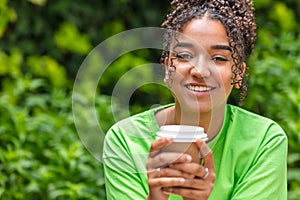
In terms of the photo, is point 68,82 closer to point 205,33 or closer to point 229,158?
point 229,158

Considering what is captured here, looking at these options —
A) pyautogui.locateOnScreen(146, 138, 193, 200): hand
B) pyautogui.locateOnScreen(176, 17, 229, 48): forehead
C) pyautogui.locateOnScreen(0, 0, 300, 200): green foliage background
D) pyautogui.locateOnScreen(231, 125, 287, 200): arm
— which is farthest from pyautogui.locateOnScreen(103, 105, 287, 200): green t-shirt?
pyautogui.locateOnScreen(0, 0, 300, 200): green foliage background

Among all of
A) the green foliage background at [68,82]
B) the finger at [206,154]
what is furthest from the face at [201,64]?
the green foliage background at [68,82]

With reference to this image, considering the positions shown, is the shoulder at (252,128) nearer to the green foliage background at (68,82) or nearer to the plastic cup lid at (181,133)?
the plastic cup lid at (181,133)

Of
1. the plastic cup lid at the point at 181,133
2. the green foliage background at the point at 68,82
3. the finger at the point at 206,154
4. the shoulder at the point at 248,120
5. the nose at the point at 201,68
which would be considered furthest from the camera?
the green foliage background at the point at 68,82

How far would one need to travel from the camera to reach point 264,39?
627 centimetres

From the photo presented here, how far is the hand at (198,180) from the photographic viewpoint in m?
2.56

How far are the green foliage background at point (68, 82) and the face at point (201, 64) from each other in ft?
5.77

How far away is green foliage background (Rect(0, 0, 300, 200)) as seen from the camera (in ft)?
15.0

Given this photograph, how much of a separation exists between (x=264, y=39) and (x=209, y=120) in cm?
340

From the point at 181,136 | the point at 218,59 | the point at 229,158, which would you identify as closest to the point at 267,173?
the point at 229,158

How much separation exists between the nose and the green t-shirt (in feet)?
1.22

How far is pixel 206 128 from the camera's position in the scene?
2988 millimetres

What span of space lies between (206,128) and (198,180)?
412mm

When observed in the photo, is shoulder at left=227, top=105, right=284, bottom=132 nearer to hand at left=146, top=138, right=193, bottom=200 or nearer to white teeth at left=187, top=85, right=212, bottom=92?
white teeth at left=187, top=85, right=212, bottom=92
